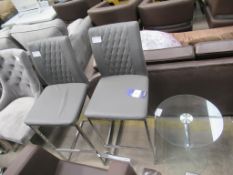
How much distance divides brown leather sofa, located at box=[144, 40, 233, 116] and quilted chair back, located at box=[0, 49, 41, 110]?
1.02m

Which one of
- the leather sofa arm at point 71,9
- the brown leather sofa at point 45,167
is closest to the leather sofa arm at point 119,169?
the brown leather sofa at point 45,167

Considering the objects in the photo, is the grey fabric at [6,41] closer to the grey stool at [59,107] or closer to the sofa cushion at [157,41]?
the grey stool at [59,107]

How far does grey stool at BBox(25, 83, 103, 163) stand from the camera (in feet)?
4.81

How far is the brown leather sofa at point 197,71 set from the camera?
1.40 m

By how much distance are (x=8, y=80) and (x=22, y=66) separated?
301 millimetres

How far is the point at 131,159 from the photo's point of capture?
168 centimetres

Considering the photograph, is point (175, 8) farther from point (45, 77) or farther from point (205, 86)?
point (45, 77)

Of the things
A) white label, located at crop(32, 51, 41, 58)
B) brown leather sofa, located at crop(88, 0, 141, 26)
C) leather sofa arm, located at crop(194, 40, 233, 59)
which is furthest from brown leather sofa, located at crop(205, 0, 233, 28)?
white label, located at crop(32, 51, 41, 58)

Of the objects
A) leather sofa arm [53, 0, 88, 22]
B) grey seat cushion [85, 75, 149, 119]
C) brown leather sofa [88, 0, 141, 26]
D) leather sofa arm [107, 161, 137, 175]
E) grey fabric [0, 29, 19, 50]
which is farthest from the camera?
leather sofa arm [53, 0, 88, 22]

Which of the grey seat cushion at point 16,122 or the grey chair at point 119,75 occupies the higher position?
the grey chair at point 119,75

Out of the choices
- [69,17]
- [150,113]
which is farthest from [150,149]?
→ [69,17]

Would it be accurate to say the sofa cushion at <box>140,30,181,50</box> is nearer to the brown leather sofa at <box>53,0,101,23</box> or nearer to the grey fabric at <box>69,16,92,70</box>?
the grey fabric at <box>69,16,92,70</box>

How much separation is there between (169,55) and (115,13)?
1231 millimetres

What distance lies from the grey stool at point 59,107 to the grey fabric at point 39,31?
0.55 meters
